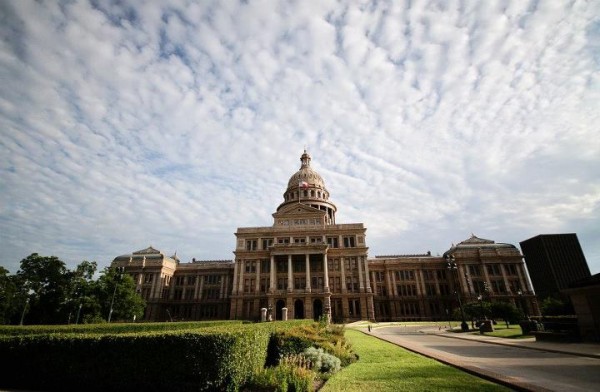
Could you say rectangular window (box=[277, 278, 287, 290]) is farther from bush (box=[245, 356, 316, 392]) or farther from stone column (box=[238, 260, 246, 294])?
bush (box=[245, 356, 316, 392])

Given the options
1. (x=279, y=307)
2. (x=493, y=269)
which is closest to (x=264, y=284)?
(x=279, y=307)

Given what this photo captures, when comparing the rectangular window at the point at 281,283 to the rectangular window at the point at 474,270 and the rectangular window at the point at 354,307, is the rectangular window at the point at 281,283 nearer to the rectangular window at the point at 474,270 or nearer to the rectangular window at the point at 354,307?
the rectangular window at the point at 354,307

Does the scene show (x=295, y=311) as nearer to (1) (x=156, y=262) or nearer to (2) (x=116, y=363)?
(1) (x=156, y=262)

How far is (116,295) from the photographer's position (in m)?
46.1

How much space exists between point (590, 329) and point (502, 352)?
7.24 metres

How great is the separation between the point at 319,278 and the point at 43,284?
47932 mm

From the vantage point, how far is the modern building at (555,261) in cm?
11250

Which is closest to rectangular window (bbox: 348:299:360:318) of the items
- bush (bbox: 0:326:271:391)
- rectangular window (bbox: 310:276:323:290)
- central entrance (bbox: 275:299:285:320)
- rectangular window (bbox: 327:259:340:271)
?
rectangular window (bbox: 310:276:323:290)

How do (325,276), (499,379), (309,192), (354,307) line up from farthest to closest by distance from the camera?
(309,192)
(325,276)
(354,307)
(499,379)

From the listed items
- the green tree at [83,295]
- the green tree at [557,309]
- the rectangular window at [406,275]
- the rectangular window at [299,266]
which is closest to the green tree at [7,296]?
the green tree at [83,295]

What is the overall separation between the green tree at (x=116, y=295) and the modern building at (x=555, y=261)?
136 meters

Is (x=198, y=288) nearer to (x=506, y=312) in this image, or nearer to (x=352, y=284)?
(x=352, y=284)

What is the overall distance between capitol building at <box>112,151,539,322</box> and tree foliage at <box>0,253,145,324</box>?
20671mm

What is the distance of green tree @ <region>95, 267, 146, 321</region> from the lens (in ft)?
149
